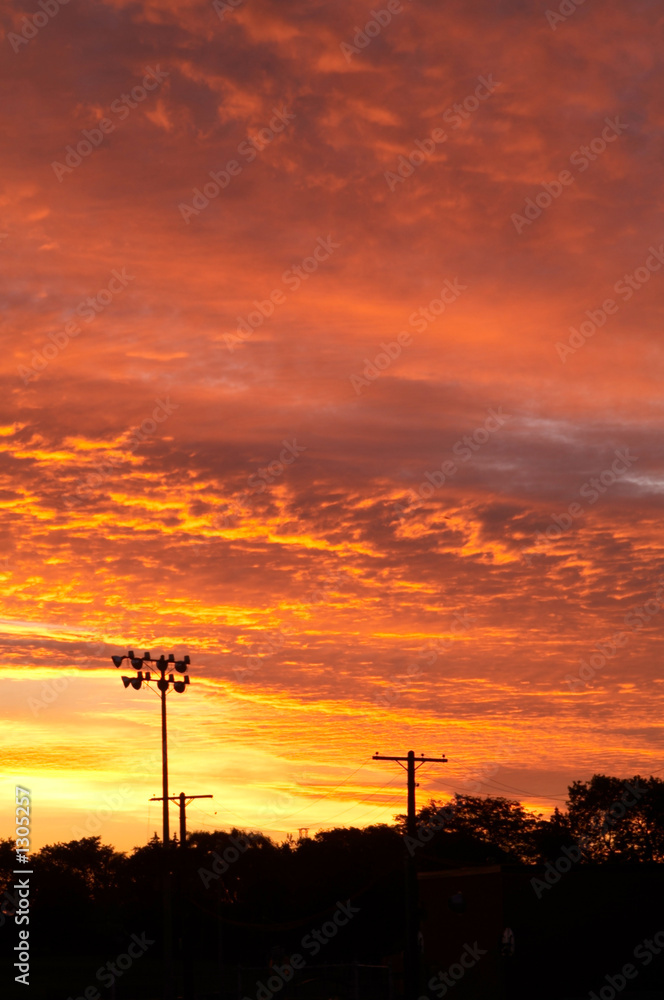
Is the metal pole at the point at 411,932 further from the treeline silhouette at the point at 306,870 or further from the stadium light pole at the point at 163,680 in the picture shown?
the treeline silhouette at the point at 306,870

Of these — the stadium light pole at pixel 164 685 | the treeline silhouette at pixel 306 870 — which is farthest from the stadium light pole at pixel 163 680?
the treeline silhouette at pixel 306 870

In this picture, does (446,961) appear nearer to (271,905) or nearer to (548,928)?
(548,928)

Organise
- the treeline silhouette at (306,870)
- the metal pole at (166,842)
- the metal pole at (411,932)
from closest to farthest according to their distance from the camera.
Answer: the metal pole at (411,932), the metal pole at (166,842), the treeline silhouette at (306,870)

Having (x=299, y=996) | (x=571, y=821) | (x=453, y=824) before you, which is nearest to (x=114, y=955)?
(x=453, y=824)

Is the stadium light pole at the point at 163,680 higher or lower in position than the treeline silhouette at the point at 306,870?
higher

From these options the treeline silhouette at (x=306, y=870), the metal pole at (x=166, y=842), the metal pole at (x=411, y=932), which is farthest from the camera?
the treeline silhouette at (x=306, y=870)

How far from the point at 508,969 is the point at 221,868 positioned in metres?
69.2

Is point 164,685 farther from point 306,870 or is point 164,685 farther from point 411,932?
point 306,870

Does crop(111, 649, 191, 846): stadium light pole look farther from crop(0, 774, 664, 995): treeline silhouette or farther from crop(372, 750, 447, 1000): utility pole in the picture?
crop(0, 774, 664, 995): treeline silhouette

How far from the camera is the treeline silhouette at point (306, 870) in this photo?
267ft

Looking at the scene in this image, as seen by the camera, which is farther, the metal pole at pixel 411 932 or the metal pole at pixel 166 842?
the metal pole at pixel 166 842

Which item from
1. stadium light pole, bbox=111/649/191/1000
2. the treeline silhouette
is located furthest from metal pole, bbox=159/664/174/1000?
the treeline silhouette

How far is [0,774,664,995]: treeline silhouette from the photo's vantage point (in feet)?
267

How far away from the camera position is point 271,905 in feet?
287
